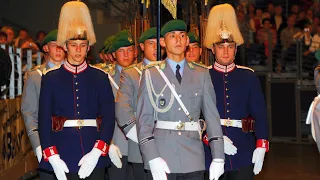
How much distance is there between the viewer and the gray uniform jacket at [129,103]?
5863 mm

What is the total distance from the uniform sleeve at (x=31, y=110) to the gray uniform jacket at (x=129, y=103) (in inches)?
25.9

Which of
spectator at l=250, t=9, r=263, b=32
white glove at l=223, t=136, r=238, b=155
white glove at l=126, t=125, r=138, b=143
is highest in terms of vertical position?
spectator at l=250, t=9, r=263, b=32

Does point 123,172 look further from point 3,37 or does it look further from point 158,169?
point 3,37

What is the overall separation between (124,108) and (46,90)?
3.20 ft

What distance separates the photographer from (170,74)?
493cm

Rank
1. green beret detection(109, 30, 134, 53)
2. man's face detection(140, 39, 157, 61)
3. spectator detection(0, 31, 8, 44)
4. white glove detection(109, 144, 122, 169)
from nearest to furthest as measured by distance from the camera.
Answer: white glove detection(109, 144, 122, 169) < man's face detection(140, 39, 157, 61) < green beret detection(109, 30, 134, 53) < spectator detection(0, 31, 8, 44)

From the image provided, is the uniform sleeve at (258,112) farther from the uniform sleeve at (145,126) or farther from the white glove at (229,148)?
the uniform sleeve at (145,126)

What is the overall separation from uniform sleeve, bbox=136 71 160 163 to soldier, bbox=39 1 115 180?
1.32 ft

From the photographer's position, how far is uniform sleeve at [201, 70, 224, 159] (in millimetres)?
4810

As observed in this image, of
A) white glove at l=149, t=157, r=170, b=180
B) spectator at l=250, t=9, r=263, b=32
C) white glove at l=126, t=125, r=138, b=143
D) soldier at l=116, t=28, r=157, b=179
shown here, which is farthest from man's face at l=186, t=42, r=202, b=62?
spectator at l=250, t=9, r=263, b=32

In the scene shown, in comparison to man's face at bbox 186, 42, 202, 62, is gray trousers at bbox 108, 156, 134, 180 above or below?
below

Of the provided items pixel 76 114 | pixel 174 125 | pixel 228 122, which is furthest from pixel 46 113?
pixel 228 122

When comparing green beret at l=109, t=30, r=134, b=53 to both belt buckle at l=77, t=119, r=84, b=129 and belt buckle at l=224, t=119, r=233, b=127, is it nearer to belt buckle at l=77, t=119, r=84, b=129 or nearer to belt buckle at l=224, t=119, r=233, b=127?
belt buckle at l=224, t=119, r=233, b=127

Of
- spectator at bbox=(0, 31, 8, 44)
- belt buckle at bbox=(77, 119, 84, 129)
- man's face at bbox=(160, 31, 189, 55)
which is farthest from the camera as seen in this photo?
spectator at bbox=(0, 31, 8, 44)
